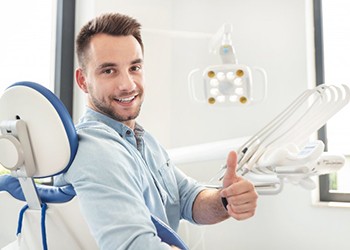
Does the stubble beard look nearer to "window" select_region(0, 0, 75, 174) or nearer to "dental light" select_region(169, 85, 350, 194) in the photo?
"dental light" select_region(169, 85, 350, 194)

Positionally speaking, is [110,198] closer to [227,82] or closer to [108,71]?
[108,71]

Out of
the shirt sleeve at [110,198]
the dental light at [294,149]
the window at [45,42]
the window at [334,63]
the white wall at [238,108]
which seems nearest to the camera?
the shirt sleeve at [110,198]

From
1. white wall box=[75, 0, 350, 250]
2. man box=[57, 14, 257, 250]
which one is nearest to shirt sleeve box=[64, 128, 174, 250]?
man box=[57, 14, 257, 250]

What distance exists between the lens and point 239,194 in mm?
1174

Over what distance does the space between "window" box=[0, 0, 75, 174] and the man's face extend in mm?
1517

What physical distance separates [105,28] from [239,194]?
2.07 feet

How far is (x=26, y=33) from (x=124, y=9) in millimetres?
641

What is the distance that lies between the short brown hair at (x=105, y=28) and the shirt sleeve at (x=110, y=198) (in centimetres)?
40

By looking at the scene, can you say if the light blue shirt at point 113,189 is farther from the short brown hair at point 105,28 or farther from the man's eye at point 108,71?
the short brown hair at point 105,28

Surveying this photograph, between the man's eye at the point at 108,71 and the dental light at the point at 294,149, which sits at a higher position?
the man's eye at the point at 108,71

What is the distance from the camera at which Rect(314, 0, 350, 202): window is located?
2.34m

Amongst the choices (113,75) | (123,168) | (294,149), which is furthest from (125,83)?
(294,149)

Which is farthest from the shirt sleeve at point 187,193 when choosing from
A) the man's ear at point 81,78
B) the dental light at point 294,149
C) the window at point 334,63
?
the window at point 334,63

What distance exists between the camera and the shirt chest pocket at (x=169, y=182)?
1.38 metres
